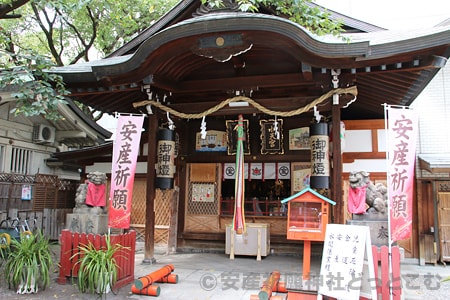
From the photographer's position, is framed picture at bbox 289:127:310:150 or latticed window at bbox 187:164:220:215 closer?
framed picture at bbox 289:127:310:150

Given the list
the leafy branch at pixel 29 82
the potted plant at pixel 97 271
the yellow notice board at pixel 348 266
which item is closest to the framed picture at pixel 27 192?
the leafy branch at pixel 29 82

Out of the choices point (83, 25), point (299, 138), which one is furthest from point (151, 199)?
point (83, 25)

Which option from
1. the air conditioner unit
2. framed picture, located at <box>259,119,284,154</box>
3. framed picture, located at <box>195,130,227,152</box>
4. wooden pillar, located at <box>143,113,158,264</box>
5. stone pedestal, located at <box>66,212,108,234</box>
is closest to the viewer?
stone pedestal, located at <box>66,212,108,234</box>

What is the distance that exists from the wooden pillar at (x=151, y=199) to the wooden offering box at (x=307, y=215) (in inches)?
139

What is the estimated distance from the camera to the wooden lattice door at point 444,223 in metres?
9.20

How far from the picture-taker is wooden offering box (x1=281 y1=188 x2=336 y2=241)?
612cm

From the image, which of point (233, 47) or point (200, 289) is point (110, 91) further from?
point (200, 289)

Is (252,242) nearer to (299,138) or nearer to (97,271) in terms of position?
(299,138)

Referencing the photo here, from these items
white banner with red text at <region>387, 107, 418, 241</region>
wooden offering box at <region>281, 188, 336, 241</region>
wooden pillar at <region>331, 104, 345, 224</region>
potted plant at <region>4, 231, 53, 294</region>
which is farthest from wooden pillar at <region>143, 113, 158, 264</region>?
white banner with red text at <region>387, 107, 418, 241</region>

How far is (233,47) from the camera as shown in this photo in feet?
23.5

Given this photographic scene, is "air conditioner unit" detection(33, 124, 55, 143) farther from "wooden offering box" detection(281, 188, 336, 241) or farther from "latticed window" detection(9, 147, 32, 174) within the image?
"wooden offering box" detection(281, 188, 336, 241)

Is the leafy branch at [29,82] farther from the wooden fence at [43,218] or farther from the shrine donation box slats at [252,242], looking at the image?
the shrine donation box slats at [252,242]

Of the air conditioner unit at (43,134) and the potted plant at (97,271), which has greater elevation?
the air conditioner unit at (43,134)

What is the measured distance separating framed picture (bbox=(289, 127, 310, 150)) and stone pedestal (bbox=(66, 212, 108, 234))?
5.35 m
